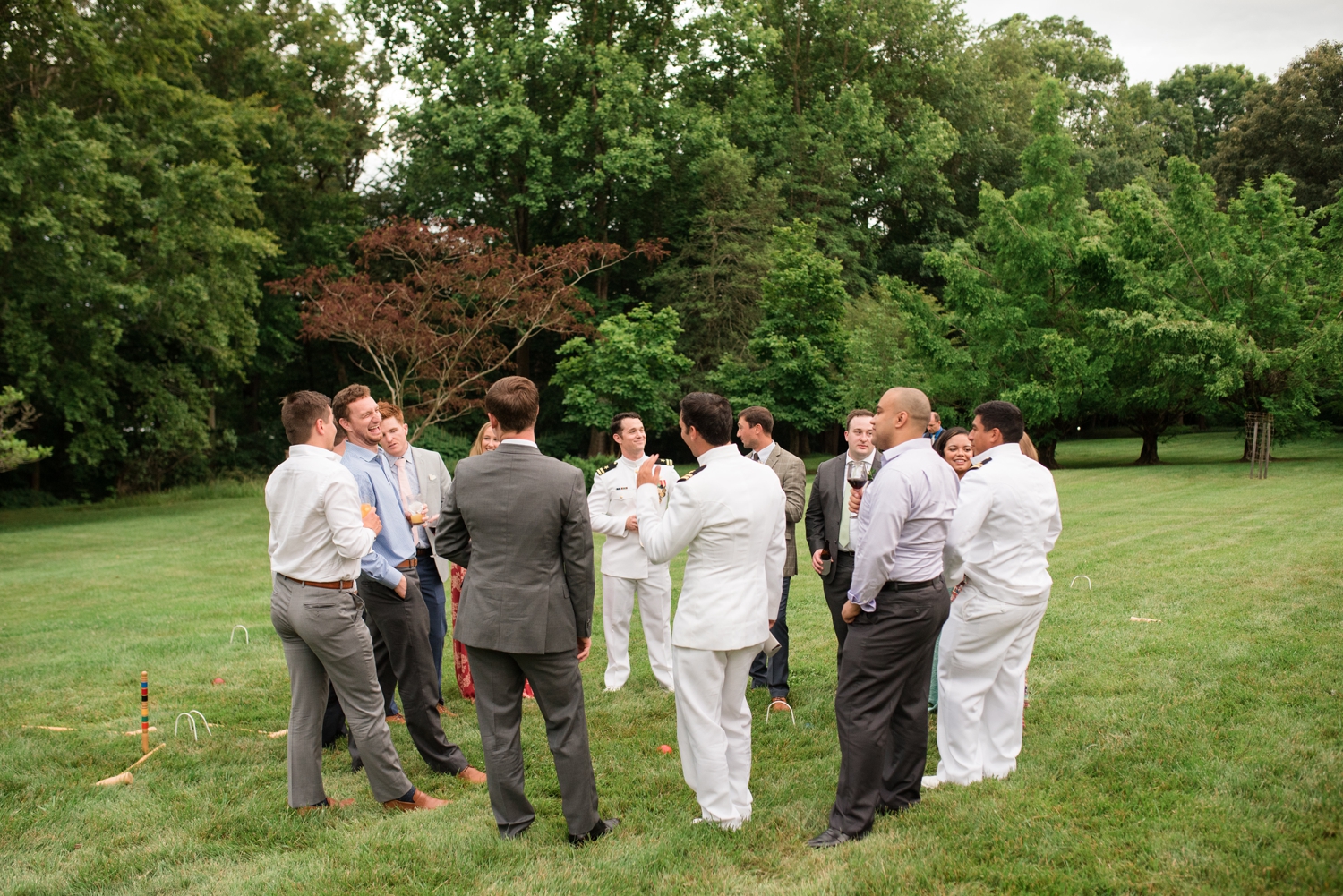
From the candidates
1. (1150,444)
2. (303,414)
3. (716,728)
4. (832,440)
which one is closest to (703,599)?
(716,728)

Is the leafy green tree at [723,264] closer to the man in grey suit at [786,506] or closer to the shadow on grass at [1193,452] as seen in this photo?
the shadow on grass at [1193,452]

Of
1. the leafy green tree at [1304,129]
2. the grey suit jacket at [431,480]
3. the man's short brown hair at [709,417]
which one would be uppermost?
the leafy green tree at [1304,129]

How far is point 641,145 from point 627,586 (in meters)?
23.4

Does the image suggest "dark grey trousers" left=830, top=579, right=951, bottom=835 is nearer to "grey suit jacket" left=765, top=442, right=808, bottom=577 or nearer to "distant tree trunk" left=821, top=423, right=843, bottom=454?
Result: "grey suit jacket" left=765, top=442, right=808, bottom=577

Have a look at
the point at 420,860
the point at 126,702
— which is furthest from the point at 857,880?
the point at 126,702

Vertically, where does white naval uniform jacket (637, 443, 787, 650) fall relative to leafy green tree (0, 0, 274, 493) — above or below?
below

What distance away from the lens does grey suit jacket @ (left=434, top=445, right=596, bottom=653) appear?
175 inches

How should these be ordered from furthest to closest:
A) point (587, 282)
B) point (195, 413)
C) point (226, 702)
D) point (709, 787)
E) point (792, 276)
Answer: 1. point (587, 282)
2. point (792, 276)
3. point (195, 413)
4. point (226, 702)
5. point (709, 787)

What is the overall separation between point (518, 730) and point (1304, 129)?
42291 millimetres

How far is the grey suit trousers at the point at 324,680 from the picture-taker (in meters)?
4.78

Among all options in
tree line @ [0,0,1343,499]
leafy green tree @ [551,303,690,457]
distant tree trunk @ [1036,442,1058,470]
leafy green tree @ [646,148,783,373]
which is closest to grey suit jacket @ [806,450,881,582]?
tree line @ [0,0,1343,499]

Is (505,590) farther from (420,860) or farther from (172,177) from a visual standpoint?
(172,177)

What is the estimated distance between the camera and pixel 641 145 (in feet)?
93.6

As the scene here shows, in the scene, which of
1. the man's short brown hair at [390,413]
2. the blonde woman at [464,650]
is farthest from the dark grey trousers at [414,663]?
the man's short brown hair at [390,413]
